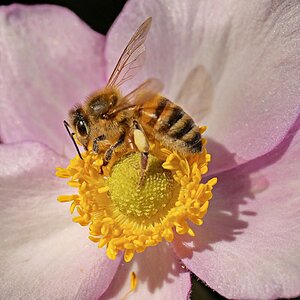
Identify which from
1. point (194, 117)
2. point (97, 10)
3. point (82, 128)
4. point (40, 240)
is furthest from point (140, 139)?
point (97, 10)

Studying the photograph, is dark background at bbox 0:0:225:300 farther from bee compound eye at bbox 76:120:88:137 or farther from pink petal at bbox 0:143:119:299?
bee compound eye at bbox 76:120:88:137

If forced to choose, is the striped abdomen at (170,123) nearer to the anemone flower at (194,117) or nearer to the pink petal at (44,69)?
the anemone flower at (194,117)

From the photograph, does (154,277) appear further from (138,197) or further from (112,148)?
(112,148)

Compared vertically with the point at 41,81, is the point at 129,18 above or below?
above

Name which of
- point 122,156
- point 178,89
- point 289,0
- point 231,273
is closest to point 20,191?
point 122,156

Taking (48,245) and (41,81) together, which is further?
(41,81)

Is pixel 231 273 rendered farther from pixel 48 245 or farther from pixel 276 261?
pixel 48 245

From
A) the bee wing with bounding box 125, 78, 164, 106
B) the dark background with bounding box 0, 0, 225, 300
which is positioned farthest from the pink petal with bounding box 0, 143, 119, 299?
the dark background with bounding box 0, 0, 225, 300

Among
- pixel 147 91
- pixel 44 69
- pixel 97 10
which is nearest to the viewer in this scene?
pixel 147 91
